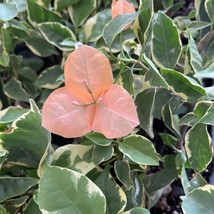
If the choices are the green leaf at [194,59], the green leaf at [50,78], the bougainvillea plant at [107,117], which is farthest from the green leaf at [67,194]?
the green leaf at [50,78]

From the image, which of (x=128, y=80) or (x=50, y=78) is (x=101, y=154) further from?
(x=50, y=78)

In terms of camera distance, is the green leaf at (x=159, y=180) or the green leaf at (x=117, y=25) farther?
the green leaf at (x=159, y=180)

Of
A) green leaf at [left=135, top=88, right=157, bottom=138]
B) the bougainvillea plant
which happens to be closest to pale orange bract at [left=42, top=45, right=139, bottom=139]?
the bougainvillea plant

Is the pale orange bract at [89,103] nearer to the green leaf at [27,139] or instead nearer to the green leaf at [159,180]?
the green leaf at [27,139]

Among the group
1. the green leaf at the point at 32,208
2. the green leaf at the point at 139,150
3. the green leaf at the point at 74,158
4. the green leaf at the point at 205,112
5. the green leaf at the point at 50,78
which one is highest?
the green leaf at the point at 205,112

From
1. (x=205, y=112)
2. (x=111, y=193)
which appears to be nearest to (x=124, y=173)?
(x=111, y=193)

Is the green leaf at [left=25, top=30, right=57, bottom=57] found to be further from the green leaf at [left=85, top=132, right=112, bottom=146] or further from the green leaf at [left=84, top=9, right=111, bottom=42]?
the green leaf at [left=85, top=132, right=112, bottom=146]
